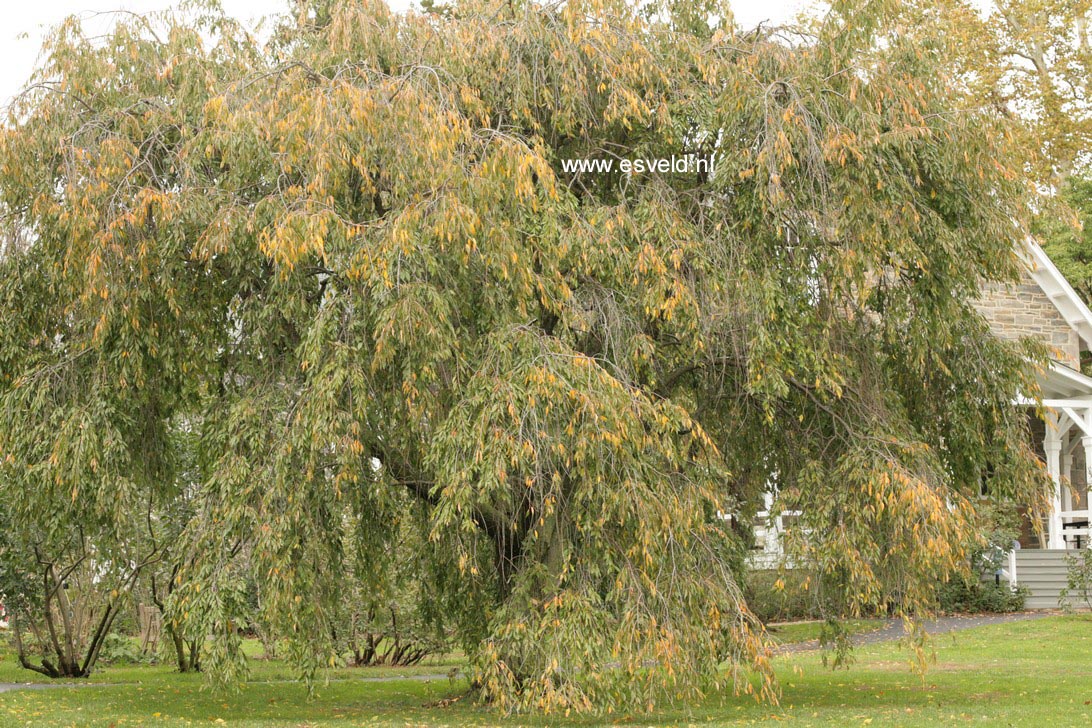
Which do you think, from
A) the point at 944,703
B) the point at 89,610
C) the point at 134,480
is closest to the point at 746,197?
the point at 944,703

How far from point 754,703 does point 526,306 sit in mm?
5398

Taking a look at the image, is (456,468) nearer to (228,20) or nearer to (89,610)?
(228,20)

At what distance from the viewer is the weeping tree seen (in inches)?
402

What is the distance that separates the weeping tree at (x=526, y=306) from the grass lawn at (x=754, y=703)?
91 centimetres

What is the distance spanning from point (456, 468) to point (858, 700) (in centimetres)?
581

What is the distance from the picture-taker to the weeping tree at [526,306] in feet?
33.5

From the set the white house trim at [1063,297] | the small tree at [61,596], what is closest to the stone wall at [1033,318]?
the white house trim at [1063,297]

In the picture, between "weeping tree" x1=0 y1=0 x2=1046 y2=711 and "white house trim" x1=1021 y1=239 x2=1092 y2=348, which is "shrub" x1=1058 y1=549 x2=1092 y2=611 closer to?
"white house trim" x1=1021 y1=239 x2=1092 y2=348

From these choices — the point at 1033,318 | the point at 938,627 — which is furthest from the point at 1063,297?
the point at 938,627

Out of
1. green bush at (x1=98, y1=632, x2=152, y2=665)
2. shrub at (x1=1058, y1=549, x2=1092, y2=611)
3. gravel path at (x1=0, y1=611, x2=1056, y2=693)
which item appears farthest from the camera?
shrub at (x1=1058, y1=549, x2=1092, y2=611)

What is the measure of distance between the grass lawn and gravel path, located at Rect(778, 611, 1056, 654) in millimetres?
1409

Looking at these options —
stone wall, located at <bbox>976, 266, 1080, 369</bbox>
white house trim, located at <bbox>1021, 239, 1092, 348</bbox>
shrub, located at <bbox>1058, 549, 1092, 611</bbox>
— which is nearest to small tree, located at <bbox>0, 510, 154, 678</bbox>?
shrub, located at <bbox>1058, 549, 1092, 611</bbox>

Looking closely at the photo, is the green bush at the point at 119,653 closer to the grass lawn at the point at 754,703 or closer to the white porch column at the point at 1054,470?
the grass lawn at the point at 754,703

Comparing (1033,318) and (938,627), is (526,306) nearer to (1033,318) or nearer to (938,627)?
(938,627)
